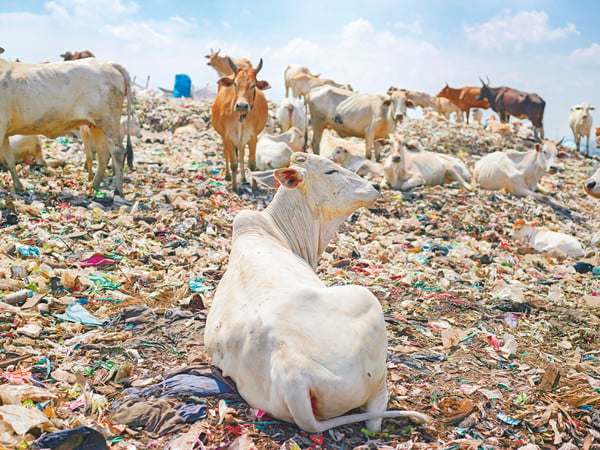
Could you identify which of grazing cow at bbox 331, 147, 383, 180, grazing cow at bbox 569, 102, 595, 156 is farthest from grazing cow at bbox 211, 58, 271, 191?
grazing cow at bbox 569, 102, 595, 156

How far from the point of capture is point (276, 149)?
1171cm

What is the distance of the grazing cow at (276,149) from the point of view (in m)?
11.4

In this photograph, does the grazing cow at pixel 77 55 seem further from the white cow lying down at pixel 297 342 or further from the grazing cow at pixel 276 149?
the white cow lying down at pixel 297 342

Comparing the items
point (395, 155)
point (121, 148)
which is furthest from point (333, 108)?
point (121, 148)

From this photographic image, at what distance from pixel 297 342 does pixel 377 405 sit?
2.06 feet

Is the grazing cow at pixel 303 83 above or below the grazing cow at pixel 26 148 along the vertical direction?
above

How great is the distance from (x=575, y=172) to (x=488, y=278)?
465 inches

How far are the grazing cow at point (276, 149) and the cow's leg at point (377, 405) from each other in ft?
28.6

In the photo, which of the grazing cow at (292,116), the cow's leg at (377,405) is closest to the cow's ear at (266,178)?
the cow's leg at (377,405)

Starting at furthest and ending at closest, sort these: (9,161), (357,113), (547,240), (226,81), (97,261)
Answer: (357,113), (226,81), (547,240), (9,161), (97,261)

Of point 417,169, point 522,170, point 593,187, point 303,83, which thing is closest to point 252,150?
point 417,169

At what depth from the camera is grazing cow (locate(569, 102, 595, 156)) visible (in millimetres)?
21562

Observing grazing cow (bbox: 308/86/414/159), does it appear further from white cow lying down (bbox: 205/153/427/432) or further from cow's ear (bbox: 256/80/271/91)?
white cow lying down (bbox: 205/153/427/432)

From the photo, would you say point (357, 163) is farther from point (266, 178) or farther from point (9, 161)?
point (266, 178)
